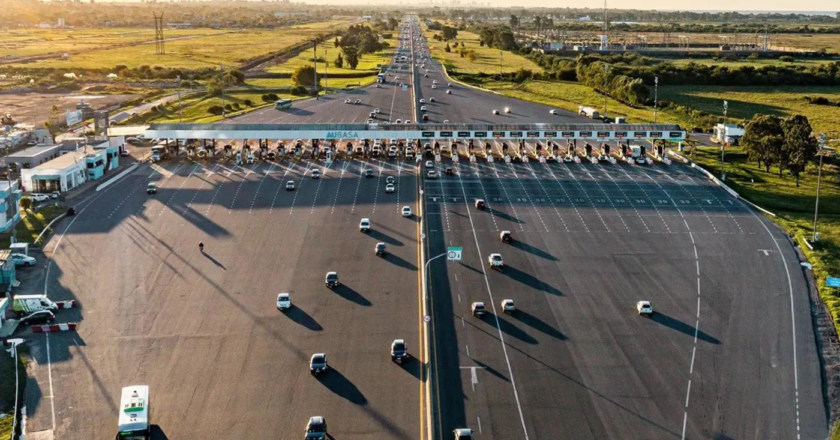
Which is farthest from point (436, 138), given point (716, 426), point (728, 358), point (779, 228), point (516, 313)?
point (716, 426)

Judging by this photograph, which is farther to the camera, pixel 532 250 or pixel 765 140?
pixel 765 140

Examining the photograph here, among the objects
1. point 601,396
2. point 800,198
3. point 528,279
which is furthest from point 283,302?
point 800,198

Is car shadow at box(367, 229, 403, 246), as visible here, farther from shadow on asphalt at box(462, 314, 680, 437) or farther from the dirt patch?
the dirt patch

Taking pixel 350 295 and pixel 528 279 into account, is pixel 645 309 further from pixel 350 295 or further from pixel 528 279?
pixel 350 295

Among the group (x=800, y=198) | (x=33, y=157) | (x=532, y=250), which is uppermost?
(x=33, y=157)

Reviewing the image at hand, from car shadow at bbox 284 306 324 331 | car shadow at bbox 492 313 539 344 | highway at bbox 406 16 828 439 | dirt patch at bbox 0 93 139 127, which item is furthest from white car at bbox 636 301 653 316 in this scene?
dirt patch at bbox 0 93 139 127

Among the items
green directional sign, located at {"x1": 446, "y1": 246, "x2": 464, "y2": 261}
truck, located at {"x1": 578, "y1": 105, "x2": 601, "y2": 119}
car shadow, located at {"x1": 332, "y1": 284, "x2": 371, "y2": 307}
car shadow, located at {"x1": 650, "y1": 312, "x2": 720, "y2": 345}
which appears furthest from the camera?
truck, located at {"x1": 578, "y1": 105, "x2": 601, "y2": 119}
